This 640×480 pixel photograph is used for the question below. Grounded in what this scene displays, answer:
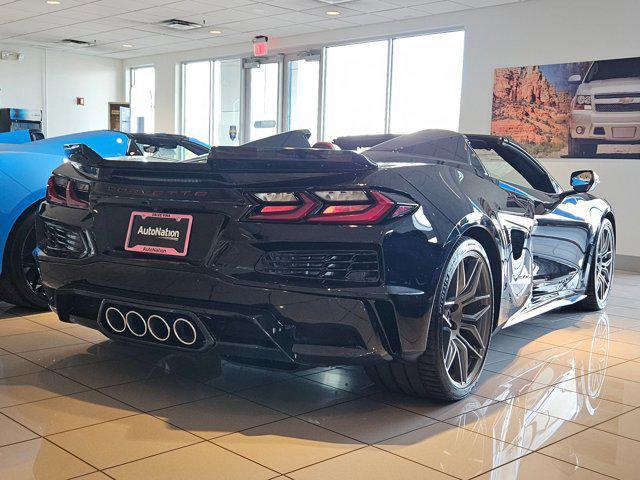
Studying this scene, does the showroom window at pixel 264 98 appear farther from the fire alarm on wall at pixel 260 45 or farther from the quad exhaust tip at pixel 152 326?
the quad exhaust tip at pixel 152 326

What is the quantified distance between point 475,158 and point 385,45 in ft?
28.5

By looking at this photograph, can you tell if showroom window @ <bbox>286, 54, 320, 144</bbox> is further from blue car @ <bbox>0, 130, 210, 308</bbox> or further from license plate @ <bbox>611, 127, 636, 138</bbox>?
blue car @ <bbox>0, 130, 210, 308</bbox>

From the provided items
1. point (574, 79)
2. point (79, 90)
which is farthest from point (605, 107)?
point (79, 90)

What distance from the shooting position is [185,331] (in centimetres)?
244

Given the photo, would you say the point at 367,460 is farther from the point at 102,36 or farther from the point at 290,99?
the point at 102,36

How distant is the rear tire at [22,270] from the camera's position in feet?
12.9

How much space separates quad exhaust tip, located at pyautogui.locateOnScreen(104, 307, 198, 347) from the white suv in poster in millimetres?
7353

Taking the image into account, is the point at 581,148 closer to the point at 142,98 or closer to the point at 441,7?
the point at 441,7

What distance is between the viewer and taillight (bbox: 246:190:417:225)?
2.32m

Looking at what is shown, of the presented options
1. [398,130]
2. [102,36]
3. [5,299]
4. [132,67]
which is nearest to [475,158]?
[5,299]

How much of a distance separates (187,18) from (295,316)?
1015 cm

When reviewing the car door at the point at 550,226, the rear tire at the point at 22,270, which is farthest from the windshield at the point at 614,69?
the rear tire at the point at 22,270

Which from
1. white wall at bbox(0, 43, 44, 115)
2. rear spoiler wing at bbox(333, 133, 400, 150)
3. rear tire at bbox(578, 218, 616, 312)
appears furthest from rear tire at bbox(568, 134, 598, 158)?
white wall at bbox(0, 43, 44, 115)

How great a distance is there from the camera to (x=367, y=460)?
2.15 m
